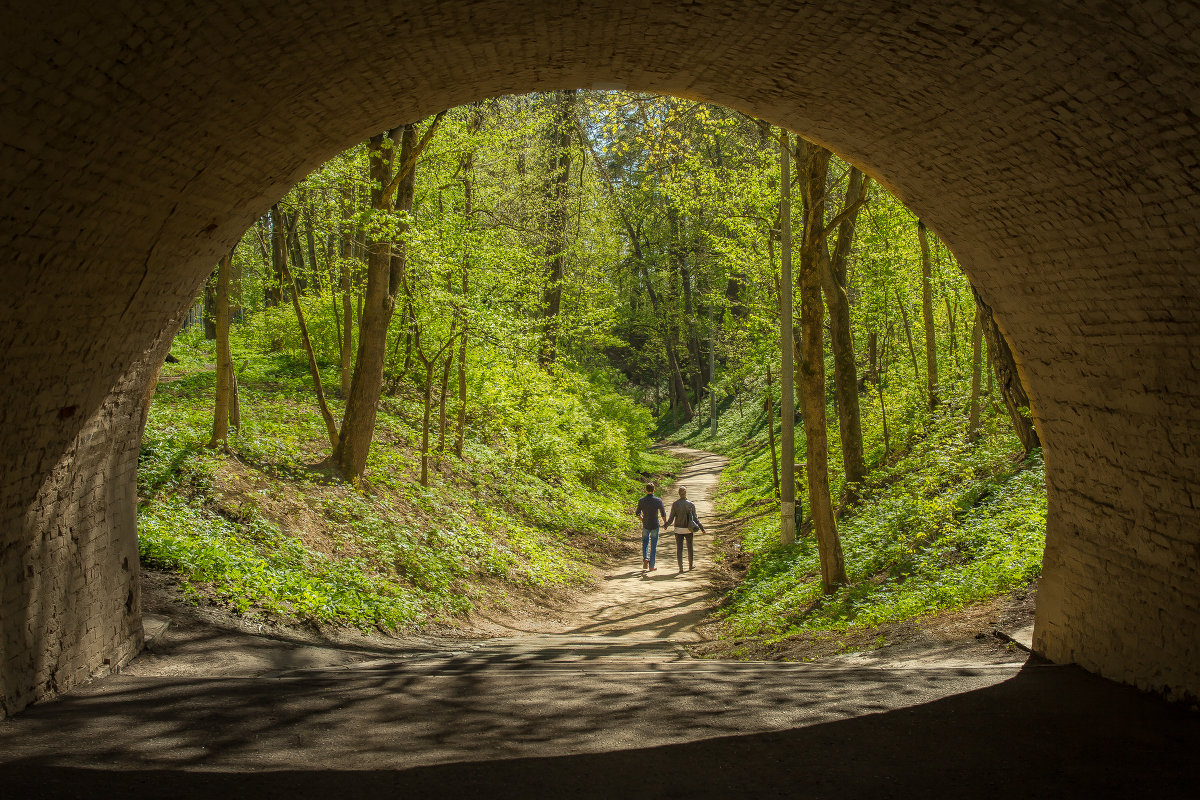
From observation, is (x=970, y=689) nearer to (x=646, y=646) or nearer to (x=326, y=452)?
(x=646, y=646)

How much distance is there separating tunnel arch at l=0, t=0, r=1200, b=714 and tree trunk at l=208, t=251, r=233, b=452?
15.4 ft

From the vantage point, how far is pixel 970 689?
5.18 metres

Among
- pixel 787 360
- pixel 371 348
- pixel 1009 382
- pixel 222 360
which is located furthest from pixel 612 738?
pixel 787 360

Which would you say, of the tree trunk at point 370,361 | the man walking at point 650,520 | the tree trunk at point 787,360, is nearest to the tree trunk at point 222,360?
the tree trunk at point 370,361

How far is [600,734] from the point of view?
14.8ft

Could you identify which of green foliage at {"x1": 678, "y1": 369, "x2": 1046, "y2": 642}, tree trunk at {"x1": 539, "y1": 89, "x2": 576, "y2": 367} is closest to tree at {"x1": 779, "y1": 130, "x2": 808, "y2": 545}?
green foliage at {"x1": 678, "y1": 369, "x2": 1046, "y2": 642}

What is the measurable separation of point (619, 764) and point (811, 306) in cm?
765

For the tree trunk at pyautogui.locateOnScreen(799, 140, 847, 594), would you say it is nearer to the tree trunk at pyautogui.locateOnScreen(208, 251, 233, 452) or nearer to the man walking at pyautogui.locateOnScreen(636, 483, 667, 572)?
the man walking at pyautogui.locateOnScreen(636, 483, 667, 572)

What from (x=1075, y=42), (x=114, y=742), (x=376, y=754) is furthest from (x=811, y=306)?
(x=114, y=742)

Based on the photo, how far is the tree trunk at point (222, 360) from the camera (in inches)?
407

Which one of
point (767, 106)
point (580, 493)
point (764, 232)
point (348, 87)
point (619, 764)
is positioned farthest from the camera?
point (580, 493)

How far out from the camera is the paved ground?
377cm

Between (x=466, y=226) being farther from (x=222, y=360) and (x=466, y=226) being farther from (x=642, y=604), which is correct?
(x=642, y=604)

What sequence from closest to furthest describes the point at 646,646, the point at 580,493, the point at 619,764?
the point at 619,764 → the point at 646,646 → the point at 580,493
